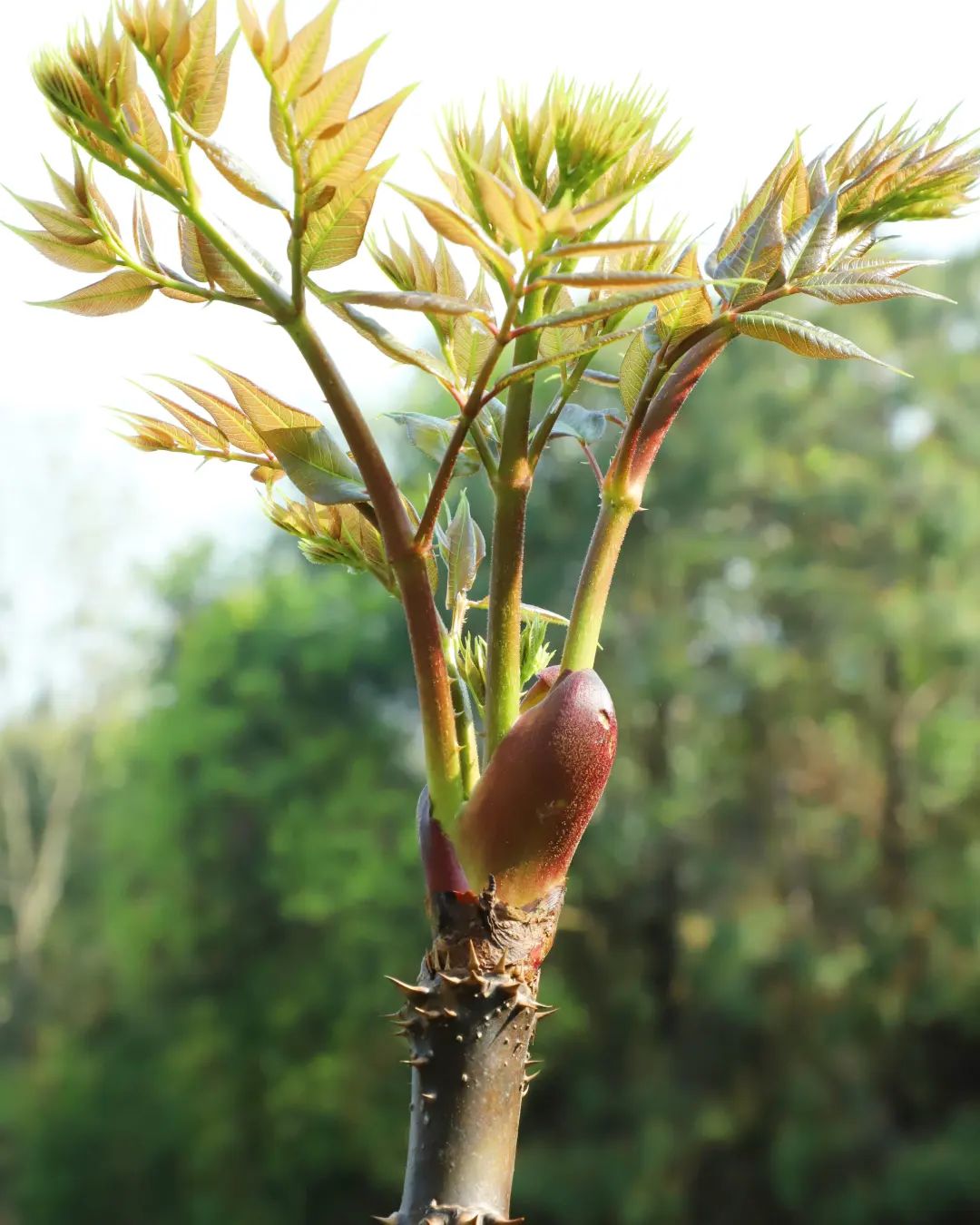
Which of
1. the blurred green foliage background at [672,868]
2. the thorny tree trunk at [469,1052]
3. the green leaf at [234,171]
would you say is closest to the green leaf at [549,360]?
the green leaf at [234,171]

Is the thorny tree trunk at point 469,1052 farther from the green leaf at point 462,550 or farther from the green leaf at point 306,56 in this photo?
the green leaf at point 306,56

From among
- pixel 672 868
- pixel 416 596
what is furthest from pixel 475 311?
pixel 672 868

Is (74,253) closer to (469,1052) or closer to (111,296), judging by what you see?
(111,296)

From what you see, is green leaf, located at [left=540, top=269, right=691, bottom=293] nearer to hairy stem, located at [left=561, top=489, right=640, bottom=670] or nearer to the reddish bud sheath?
hairy stem, located at [left=561, top=489, right=640, bottom=670]

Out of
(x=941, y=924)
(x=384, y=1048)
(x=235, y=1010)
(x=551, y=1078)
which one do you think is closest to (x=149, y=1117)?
(x=235, y=1010)

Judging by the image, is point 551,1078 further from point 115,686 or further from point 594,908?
point 115,686

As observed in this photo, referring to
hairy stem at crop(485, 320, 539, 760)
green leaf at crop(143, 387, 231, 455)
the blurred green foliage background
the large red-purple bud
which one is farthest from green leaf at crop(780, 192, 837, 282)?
the blurred green foliage background
